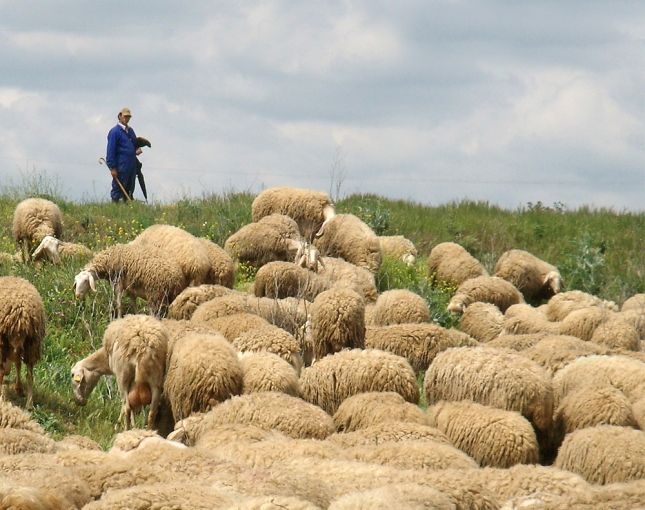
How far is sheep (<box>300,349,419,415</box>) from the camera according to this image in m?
8.89

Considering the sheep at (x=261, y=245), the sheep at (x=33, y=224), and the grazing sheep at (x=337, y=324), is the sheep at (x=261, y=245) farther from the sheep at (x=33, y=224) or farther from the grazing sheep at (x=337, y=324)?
the grazing sheep at (x=337, y=324)

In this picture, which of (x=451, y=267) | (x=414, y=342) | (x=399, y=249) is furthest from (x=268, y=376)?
(x=399, y=249)

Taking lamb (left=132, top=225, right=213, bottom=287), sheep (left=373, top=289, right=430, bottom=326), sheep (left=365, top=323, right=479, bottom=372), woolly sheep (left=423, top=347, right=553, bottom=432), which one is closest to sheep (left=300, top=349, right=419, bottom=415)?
woolly sheep (left=423, top=347, right=553, bottom=432)

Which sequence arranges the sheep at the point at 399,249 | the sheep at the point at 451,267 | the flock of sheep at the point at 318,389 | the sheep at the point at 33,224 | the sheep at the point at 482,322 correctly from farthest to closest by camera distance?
the sheep at the point at 399,249 → the sheep at the point at 451,267 → the sheep at the point at 33,224 → the sheep at the point at 482,322 → the flock of sheep at the point at 318,389

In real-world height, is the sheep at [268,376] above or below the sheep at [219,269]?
below

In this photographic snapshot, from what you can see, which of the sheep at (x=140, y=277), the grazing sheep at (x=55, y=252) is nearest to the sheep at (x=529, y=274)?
the sheep at (x=140, y=277)

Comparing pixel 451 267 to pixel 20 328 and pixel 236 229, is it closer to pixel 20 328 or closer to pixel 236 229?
pixel 236 229

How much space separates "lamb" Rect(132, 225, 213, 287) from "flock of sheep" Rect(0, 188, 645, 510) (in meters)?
0.03

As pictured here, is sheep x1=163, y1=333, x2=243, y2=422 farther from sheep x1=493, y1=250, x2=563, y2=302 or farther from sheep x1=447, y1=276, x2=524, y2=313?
sheep x1=493, y1=250, x2=563, y2=302

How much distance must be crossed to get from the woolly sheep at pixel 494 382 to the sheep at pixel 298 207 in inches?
302

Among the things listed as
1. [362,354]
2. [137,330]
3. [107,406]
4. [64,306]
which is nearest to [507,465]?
[362,354]

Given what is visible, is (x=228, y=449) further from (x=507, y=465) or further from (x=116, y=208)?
(x=116, y=208)

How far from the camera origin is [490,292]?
15.3m

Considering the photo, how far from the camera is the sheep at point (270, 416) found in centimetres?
728
